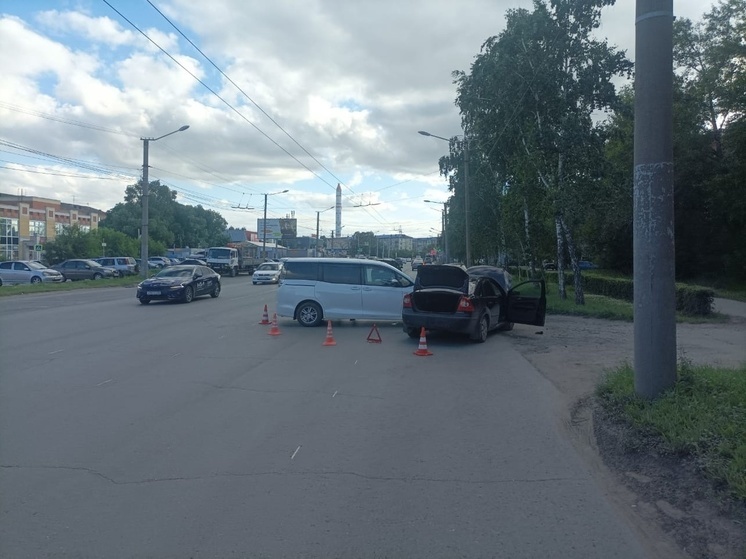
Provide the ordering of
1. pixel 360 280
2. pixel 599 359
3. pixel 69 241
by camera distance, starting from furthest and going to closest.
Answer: pixel 69 241 < pixel 360 280 < pixel 599 359

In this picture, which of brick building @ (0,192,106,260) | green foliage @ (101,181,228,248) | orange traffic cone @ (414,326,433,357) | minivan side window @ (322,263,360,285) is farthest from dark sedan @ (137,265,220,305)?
green foliage @ (101,181,228,248)

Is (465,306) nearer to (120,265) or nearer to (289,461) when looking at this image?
(289,461)

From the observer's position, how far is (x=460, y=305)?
14.1 m

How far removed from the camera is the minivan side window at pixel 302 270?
17.3 metres

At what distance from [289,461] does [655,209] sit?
4580 millimetres

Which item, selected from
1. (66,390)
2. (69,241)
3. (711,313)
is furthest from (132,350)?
(69,241)

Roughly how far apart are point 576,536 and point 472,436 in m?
2.52

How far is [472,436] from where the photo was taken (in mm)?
7113

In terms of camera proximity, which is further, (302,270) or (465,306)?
(302,270)

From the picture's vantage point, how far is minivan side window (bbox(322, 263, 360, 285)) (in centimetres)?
1709

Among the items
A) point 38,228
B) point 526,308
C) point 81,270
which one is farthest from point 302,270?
point 38,228

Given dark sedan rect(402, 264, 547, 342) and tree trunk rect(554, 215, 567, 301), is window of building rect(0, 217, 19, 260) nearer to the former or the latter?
tree trunk rect(554, 215, 567, 301)

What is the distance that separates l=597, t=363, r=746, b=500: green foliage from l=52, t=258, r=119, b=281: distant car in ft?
146

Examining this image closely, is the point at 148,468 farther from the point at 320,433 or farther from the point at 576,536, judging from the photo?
the point at 576,536
